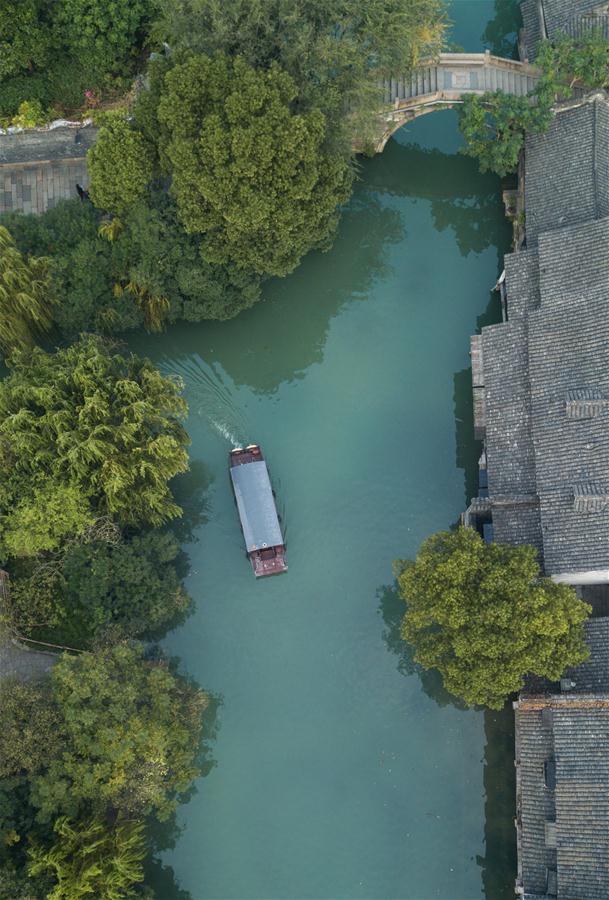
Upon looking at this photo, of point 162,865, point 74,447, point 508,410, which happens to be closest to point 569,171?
point 508,410

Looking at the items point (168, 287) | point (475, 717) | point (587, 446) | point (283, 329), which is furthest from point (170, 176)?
point (475, 717)

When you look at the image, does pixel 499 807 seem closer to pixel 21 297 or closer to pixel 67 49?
pixel 21 297

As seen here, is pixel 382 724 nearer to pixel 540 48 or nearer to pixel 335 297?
pixel 335 297

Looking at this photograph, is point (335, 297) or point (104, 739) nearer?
point (104, 739)

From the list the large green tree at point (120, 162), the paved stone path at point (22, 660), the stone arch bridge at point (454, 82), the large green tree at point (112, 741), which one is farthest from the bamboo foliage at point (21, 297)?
the stone arch bridge at point (454, 82)

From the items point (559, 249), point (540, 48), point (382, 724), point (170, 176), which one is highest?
point (540, 48)

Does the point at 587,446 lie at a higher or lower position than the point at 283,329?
lower

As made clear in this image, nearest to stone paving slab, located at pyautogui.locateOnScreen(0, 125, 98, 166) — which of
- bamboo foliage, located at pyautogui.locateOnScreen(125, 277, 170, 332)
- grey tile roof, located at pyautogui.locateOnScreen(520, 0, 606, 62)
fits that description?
bamboo foliage, located at pyautogui.locateOnScreen(125, 277, 170, 332)
